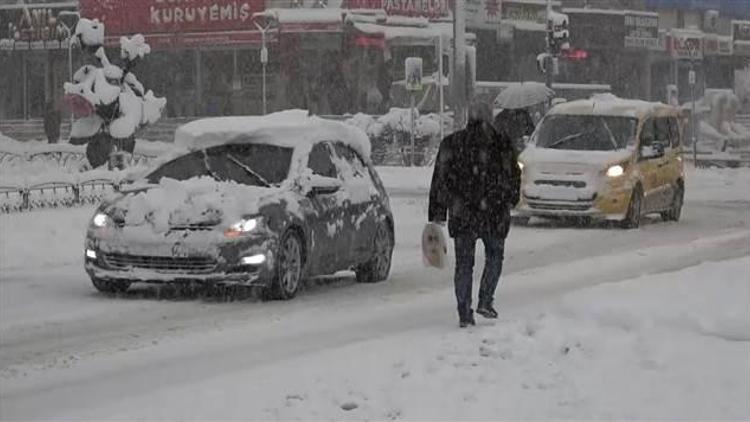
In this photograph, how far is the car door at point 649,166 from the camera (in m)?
23.2

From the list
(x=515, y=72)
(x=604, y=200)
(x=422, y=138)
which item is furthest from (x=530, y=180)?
(x=515, y=72)

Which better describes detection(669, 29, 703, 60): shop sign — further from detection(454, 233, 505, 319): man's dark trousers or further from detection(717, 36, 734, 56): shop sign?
detection(454, 233, 505, 319): man's dark trousers

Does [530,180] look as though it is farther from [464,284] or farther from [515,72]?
[515,72]

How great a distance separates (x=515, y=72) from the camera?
6650 cm

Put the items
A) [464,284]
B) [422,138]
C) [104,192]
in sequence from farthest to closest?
[422,138] < [104,192] < [464,284]

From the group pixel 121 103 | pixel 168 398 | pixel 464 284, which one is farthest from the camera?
pixel 121 103

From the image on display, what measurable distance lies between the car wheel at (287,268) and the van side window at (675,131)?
41.3 feet

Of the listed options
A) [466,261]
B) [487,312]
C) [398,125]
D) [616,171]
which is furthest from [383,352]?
[398,125]

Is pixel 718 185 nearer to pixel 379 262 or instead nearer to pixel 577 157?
pixel 577 157

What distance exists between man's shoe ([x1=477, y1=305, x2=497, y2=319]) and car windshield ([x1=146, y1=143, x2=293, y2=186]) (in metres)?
2.96

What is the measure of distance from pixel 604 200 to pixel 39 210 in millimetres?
8387

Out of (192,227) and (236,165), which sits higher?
(236,165)

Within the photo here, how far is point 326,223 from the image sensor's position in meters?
14.2

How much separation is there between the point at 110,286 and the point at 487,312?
392 centimetres
